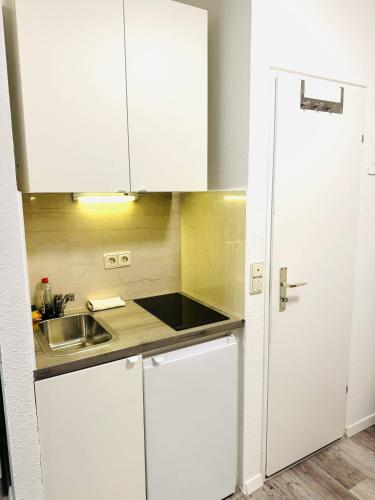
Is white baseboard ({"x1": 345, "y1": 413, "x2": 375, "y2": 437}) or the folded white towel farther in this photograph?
white baseboard ({"x1": 345, "y1": 413, "x2": 375, "y2": 437})

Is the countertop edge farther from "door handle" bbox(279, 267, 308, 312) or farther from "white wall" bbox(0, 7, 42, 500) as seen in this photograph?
"door handle" bbox(279, 267, 308, 312)

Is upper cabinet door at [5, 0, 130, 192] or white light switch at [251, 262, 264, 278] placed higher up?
upper cabinet door at [5, 0, 130, 192]

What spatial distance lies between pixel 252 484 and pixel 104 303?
1201 mm

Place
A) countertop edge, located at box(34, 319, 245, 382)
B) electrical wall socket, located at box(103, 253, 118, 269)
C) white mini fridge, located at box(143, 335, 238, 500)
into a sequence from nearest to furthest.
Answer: countertop edge, located at box(34, 319, 245, 382) < white mini fridge, located at box(143, 335, 238, 500) < electrical wall socket, located at box(103, 253, 118, 269)

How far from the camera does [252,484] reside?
1771mm

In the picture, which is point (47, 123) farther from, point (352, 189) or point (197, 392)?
point (352, 189)

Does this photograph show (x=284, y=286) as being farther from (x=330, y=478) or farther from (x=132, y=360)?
(x=330, y=478)

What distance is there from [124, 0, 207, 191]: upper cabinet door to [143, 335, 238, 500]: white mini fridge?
2.57 feet

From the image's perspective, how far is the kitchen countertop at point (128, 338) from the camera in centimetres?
121

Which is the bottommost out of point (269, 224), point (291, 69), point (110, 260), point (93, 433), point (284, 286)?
point (93, 433)

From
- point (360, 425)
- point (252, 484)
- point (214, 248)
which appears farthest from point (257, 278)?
point (360, 425)

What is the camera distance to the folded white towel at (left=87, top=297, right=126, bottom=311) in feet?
5.75

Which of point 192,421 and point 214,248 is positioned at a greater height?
point 214,248

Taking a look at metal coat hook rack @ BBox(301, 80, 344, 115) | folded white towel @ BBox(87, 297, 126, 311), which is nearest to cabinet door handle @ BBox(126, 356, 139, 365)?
folded white towel @ BBox(87, 297, 126, 311)
